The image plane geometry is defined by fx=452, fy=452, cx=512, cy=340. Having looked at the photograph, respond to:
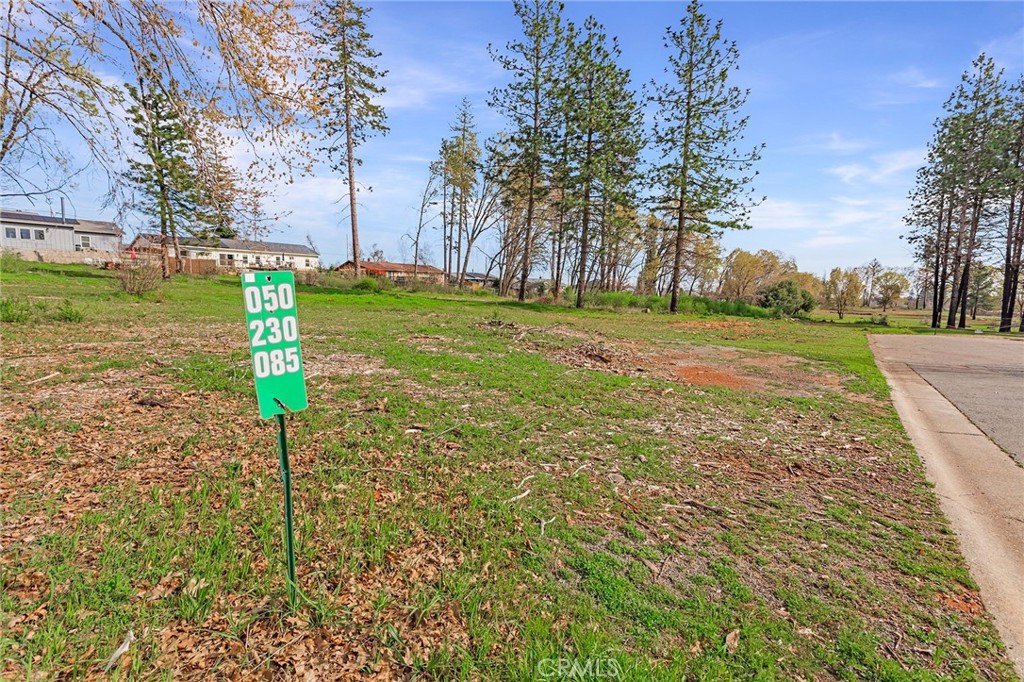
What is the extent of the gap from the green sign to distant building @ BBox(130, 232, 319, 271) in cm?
46

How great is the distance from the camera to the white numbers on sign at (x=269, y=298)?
1.91m

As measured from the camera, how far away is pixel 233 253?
41.0 metres

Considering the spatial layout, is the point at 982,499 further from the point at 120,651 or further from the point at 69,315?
the point at 69,315

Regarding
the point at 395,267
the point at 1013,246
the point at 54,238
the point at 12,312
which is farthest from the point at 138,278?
the point at 395,267

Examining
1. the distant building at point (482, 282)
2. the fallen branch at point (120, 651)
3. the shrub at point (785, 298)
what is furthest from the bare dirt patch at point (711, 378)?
the distant building at point (482, 282)

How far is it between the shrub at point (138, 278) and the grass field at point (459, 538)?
10030mm

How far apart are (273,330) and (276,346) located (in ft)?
0.24

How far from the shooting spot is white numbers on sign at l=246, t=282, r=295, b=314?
1912mm

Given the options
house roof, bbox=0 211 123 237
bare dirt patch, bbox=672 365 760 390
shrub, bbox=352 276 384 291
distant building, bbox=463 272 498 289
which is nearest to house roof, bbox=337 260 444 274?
distant building, bbox=463 272 498 289

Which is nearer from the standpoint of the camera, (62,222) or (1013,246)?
(1013,246)

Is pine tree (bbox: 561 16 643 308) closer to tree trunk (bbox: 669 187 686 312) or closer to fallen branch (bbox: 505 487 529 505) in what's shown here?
tree trunk (bbox: 669 187 686 312)

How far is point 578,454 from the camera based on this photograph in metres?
4.33

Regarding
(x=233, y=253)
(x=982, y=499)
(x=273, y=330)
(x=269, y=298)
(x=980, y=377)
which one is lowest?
(x=982, y=499)

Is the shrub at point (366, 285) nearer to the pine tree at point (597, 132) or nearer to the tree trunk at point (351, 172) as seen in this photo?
the tree trunk at point (351, 172)
